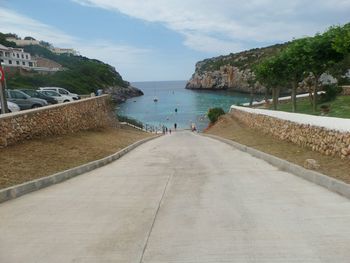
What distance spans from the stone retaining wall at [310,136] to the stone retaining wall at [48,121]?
1008 centimetres

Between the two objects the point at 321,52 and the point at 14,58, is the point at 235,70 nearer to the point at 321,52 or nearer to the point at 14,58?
the point at 14,58

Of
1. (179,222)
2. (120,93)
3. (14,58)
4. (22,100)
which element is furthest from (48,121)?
(120,93)

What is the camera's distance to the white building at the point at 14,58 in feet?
321

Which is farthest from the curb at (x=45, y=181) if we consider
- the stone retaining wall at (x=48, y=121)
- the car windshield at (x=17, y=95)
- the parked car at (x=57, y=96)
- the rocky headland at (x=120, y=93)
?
the rocky headland at (x=120, y=93)

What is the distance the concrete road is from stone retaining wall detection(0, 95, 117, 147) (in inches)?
155

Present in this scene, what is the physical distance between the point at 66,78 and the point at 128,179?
97.2 meters

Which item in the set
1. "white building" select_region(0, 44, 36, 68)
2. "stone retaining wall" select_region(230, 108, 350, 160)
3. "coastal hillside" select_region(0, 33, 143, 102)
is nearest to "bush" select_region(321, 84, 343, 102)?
"stone retaining wall" select_region(230, 108, 350, 160)

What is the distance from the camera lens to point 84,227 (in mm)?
6312

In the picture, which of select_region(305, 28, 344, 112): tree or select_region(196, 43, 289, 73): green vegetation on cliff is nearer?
select_region(305, 28, 344, 112): tree

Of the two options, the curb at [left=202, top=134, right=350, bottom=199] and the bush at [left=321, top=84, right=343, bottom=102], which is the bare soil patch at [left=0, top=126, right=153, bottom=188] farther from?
the bush at [left=321, top=84, right=343, bottom=102]

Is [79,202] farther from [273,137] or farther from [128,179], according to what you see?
[273,137]

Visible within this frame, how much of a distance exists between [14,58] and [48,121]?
9850cm

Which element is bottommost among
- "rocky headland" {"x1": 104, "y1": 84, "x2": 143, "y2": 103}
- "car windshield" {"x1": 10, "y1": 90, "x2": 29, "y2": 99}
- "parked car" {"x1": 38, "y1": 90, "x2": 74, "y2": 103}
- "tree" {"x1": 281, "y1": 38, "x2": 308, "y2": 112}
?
"rocky headland" {"x1": 104, "y1": 84, "x2": 143, "y2": 103}

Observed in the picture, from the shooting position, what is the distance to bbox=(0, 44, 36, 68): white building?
97.8m
